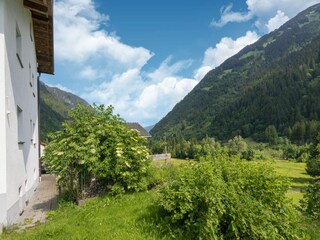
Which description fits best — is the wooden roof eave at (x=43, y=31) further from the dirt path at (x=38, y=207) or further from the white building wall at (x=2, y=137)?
the dirt path at (x=38, y=207)

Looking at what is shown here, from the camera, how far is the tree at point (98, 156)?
35.3ft

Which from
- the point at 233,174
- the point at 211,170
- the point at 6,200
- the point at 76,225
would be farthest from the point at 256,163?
the point at 6,200

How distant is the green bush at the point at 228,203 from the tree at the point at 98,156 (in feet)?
11.6

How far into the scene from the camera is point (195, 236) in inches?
255

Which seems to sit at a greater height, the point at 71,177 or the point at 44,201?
the point at 71,177

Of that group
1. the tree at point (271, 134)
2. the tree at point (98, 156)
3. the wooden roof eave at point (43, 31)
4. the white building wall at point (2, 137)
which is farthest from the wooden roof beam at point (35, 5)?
the tree at point (271, 134)

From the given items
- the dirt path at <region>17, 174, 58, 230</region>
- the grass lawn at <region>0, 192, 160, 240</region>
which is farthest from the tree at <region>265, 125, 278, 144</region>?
the grass lawn at <region>0, 192, 160, 240</region>

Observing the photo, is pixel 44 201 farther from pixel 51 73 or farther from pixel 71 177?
pixel 51 73

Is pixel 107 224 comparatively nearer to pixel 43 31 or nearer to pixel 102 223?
pixel 102 223

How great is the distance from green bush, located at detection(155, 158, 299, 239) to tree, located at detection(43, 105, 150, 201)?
3.53m

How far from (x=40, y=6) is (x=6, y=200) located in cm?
709

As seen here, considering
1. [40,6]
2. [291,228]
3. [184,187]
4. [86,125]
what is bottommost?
[291,228]

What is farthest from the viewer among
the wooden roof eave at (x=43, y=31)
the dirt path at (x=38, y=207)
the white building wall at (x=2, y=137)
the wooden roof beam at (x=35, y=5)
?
the wooden roof eave at (x=43, y=31)

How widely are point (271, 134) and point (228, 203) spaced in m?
156
